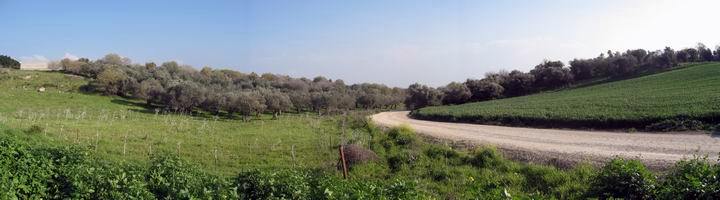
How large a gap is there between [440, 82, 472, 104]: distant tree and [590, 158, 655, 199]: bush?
65266 millimetres

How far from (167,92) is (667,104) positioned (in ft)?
178

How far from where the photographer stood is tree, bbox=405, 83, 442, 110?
7925 cm

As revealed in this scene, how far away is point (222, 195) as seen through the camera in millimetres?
7598

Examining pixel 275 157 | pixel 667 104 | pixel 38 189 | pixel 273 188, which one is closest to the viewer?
pixel 273 188

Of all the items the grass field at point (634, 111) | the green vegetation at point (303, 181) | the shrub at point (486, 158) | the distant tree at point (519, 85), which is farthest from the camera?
the distant tree at point (519, 85)

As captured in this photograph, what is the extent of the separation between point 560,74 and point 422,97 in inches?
808

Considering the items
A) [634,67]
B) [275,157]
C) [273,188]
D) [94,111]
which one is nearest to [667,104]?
[275,157]

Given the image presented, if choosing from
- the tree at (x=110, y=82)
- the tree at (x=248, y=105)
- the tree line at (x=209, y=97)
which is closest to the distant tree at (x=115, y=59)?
the tree line at (x=209, y=97)

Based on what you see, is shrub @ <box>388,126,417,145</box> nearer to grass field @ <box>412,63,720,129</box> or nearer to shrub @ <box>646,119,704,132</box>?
grass field @ <box>412,63,720,129</box>

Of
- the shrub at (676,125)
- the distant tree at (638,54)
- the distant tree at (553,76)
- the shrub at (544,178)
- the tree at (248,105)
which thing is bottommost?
the shrub at (544,178)

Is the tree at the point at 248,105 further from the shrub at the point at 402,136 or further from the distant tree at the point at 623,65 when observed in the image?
the distant tree at the point at 623,65

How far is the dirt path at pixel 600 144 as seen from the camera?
18234 millimetres

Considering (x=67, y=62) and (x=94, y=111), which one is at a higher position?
(x=67, y=62)

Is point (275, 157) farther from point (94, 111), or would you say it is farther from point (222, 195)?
point (94, 111)
